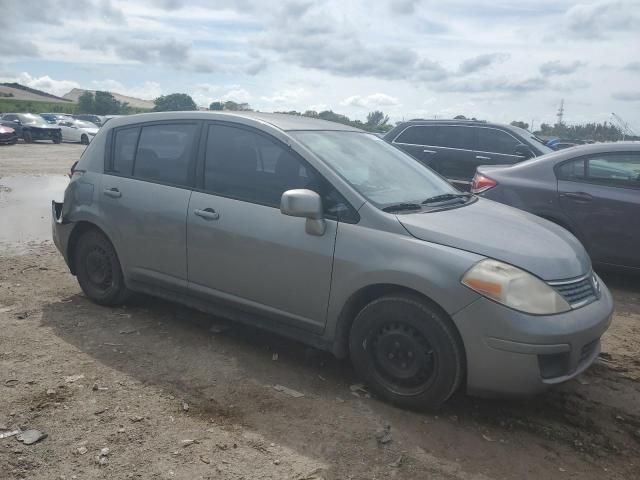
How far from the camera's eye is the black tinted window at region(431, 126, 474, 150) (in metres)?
9.49

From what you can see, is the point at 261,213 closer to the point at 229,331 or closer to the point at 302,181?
the point at 302,181

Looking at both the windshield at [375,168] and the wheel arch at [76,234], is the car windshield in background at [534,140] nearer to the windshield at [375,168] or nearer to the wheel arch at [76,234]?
the windshield at [375,168]

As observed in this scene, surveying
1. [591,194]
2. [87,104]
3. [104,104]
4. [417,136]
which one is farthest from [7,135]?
[87,104]

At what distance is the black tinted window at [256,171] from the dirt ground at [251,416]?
3.85 feet

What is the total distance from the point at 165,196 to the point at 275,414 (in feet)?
6.41

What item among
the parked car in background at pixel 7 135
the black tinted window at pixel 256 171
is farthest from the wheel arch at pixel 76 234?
the parked car in background at pixel 7 135

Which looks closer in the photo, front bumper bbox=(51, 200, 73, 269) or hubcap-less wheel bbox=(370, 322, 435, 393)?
hubcap-less wheel bbox=(370, 322, 435, 393)

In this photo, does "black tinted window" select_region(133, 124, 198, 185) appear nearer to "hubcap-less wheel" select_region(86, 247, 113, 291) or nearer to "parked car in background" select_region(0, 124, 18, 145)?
"hubcap-less wheel" select_region(86, 247, 113, 291)

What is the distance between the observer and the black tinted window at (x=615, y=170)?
5.85 meters

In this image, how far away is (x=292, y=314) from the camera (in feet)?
12.5

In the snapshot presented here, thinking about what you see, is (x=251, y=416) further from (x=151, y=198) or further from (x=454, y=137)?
(x=454, y=137)

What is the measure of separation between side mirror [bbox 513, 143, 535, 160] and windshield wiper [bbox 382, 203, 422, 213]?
5.84 m

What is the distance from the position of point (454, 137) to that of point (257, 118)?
6.04 meters

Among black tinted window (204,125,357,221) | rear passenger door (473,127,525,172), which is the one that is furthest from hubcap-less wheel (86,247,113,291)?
rear passenger door (473,127,525,172)
